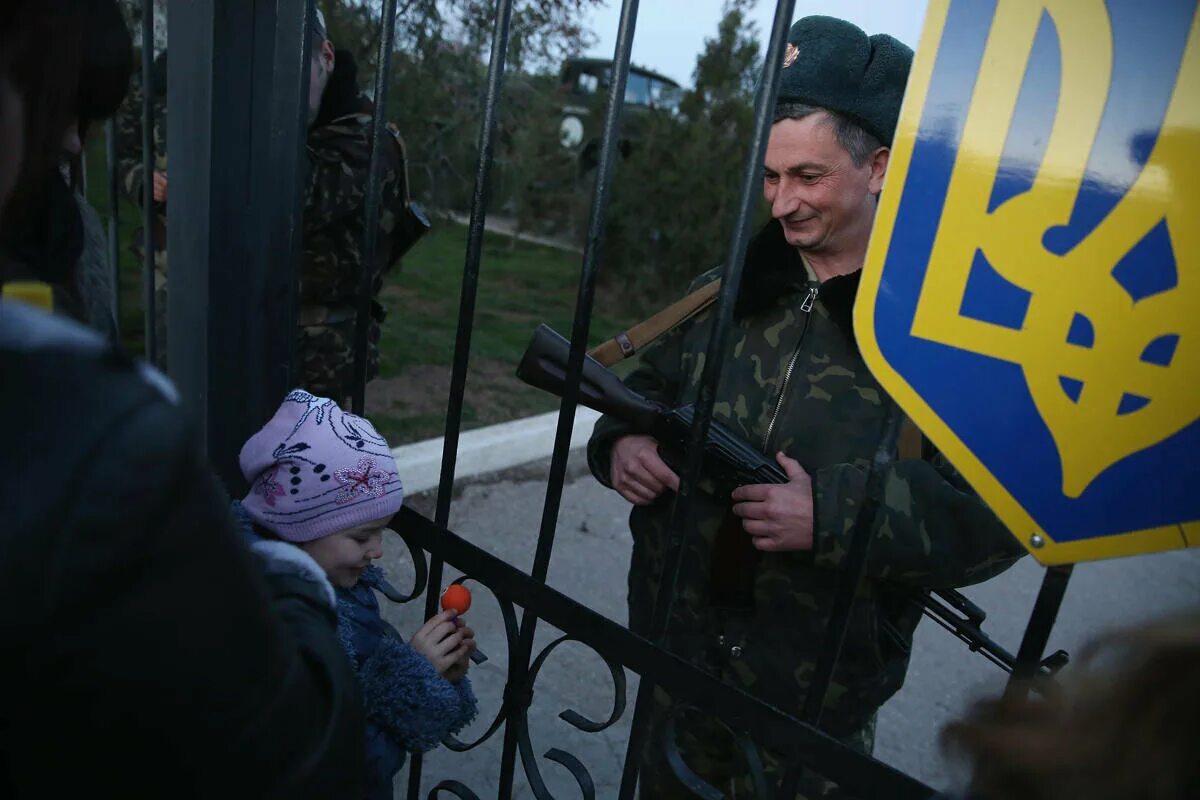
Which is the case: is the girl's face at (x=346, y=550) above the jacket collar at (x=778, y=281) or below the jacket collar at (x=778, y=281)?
below

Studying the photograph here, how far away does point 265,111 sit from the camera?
1600 millimetres

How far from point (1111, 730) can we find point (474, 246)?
3.45 ft

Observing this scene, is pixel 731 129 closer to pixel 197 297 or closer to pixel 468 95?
pixel 468 95

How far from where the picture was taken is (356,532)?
4.81ft

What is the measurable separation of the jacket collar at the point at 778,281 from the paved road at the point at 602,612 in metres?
0.97

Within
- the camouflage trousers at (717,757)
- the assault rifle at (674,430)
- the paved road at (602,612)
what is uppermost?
the assault rifle at (674,430)

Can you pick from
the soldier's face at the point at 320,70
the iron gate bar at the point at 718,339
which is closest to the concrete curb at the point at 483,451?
the soldier's face at the point at 320,70

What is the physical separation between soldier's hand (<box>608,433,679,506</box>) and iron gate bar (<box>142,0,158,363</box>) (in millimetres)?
1210

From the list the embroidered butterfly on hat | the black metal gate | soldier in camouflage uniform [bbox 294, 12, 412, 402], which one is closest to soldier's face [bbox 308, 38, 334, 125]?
soldier in camouflage uniform [bbox 294, 12, 412, 402]

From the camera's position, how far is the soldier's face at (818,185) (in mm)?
1557

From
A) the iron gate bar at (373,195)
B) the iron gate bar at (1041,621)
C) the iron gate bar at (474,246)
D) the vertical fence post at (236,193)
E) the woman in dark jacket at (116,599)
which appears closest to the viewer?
the woman in dark jacket at (116,599)

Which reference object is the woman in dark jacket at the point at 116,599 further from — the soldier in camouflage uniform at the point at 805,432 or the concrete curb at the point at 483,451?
the concrete curb at the point at 483,451

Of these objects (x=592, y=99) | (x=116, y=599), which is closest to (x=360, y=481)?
(x=116, y=599)

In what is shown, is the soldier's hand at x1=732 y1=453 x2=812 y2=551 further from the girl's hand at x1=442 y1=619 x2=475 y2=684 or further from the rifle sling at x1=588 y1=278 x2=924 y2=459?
the girl's hand at x1=442 y1=619 x2=475 y2=684
